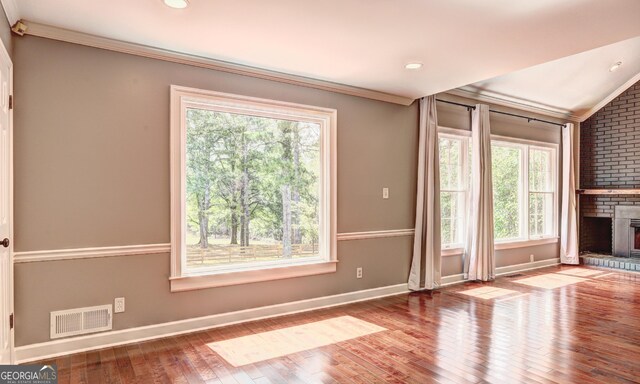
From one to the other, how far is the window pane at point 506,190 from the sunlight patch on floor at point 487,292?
1243mm

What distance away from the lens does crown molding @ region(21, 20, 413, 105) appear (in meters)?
2.80

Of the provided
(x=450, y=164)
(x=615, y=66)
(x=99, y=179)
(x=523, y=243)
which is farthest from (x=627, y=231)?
(x=99, y=179)

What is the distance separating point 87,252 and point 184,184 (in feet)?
3.02

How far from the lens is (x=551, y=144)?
6.55 m

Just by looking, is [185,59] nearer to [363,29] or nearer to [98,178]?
[98,178]

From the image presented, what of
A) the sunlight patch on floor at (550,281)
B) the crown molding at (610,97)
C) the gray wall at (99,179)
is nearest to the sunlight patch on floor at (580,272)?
the sunlight patch on floor at (550,281)

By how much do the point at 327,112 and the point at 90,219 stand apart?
249 cm

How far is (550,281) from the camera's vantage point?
5.38m

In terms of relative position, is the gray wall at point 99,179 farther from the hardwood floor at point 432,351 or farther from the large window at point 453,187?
the large window at point 453,187

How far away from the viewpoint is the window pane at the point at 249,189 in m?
3.53

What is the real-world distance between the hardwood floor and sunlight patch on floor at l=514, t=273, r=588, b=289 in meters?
0.76

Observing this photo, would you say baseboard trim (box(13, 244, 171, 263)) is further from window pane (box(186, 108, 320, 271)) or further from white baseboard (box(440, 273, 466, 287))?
white baseboard (box(440, 273, 466, 287))

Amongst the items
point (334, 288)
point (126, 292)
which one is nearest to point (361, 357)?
point (334, 288)

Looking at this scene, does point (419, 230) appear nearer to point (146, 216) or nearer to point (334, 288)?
point (334, 288)
